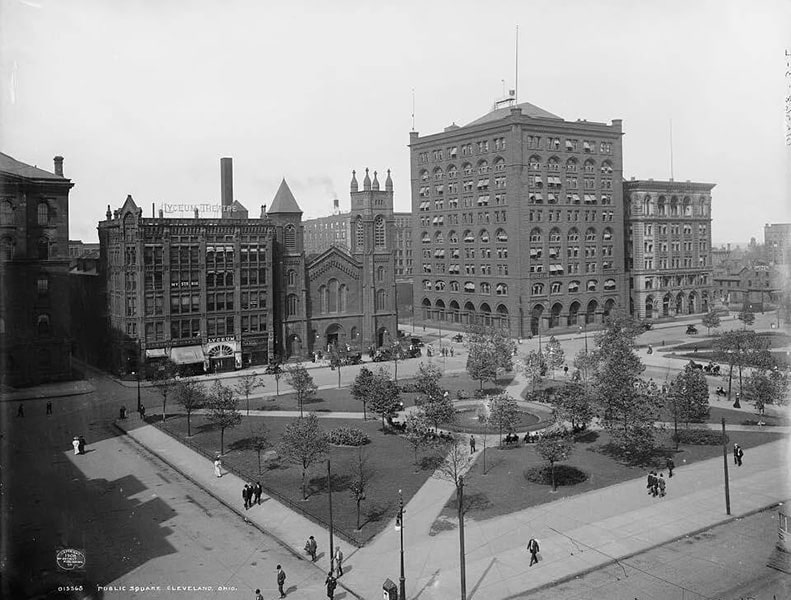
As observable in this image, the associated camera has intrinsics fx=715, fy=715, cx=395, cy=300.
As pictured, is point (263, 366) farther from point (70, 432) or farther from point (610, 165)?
point (610, 165)

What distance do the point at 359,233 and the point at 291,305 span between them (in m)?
15.9

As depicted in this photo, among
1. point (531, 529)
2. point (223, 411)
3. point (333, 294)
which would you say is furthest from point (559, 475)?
point (333, 294)

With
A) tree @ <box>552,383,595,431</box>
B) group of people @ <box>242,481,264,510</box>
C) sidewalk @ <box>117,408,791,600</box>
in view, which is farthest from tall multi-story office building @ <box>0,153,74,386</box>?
tree @ <box>552,383,595,431</box>

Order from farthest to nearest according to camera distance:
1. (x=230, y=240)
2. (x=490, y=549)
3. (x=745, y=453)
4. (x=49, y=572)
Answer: (x=230, y=240) < (x=745, y=453) < (x=490, y=549) < (x=49, y=572)

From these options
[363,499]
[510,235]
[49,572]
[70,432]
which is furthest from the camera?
[510,235]

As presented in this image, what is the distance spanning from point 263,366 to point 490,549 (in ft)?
184

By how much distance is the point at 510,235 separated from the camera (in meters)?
106

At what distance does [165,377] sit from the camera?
6719 cm

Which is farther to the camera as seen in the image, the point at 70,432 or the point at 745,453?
the point at 70,432

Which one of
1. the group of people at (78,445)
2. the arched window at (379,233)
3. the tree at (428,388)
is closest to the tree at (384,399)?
the tree at (428,388)

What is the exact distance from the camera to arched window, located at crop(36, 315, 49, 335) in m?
72.3

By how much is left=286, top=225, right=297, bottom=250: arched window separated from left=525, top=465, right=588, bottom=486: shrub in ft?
180

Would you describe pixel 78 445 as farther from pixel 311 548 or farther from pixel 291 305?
pixel 291 305

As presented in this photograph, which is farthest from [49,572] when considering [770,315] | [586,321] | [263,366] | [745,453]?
[770,315]
